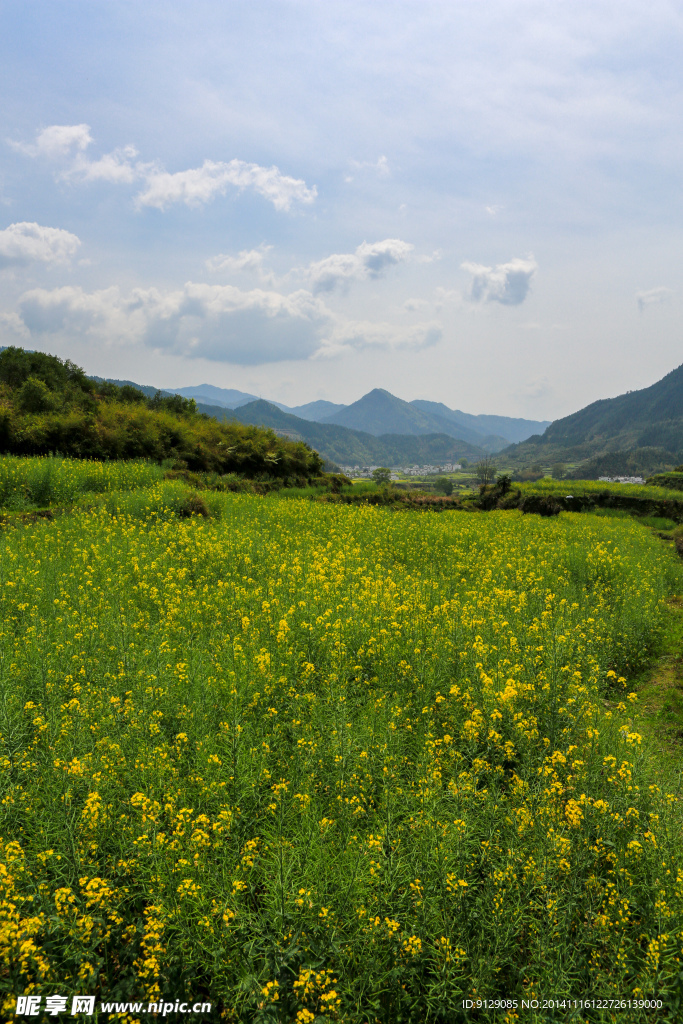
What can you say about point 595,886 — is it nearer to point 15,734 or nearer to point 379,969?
point 379,969

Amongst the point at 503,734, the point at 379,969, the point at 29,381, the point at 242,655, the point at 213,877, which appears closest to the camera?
the point at 379,969

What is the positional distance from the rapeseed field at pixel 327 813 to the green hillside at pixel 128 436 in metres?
20.0

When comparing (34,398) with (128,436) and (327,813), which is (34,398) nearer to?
(128,436)

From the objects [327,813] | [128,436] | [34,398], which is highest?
[34,398]

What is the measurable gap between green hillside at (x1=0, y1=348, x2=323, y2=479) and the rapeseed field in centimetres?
2001

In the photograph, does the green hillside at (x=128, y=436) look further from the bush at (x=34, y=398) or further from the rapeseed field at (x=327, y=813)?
the rapeseed field at (x=327, y=813)

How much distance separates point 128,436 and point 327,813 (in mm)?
26689

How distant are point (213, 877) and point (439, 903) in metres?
1.71

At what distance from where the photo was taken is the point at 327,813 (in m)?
4.38

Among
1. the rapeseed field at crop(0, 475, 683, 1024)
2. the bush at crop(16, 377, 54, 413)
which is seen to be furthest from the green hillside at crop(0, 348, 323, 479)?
the rapeseed field at crop(0, 475, 683, 1024)

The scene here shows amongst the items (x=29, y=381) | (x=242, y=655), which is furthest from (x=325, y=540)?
(x=29, y=381)

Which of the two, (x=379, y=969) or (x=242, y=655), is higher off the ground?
(x=242, y=655)

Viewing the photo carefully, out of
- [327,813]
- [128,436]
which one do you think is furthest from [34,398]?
[327,813]

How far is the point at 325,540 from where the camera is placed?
14.8 m
